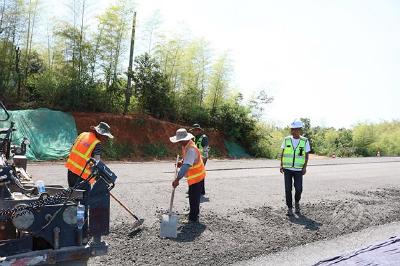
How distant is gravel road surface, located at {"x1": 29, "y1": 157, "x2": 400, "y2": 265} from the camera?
211 inches

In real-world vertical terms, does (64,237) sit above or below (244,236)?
above

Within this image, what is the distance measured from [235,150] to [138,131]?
22.2 ft

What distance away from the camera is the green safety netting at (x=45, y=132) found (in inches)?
698

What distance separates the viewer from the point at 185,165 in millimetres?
6637

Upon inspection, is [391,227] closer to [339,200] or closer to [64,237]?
[339,200]

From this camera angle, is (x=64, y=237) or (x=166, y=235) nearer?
(x=64, y=237)

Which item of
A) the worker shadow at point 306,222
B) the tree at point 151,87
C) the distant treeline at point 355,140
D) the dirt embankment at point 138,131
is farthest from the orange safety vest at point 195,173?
the distant treeline at point 355,140

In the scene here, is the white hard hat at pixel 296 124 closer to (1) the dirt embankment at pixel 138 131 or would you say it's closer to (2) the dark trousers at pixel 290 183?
(2) the dark trousers at pixel 290 183

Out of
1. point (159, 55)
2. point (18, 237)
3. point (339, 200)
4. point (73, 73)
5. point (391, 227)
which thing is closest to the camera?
point (18, 237)

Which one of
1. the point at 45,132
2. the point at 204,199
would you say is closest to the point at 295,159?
the point at 204,199

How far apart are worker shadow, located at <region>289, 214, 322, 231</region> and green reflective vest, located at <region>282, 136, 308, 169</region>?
3.19 ft

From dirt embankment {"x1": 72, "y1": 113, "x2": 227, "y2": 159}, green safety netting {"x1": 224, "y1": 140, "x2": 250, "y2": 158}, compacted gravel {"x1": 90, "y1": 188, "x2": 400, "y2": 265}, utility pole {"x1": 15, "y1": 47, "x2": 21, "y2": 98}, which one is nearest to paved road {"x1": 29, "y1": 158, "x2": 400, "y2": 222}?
compacted gravel {"x1": 90, "y1": 188, "x2": 400, "y2": 265}

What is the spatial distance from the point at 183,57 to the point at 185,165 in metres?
20.5

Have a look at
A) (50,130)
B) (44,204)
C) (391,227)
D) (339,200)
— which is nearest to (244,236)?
(391,227)
